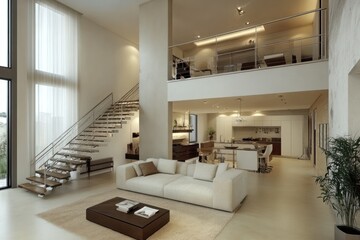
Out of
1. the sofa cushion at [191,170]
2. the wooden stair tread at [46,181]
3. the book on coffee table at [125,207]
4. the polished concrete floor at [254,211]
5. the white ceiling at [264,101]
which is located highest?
the white ceiling at [264,101]

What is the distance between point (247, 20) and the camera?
27.9 ft

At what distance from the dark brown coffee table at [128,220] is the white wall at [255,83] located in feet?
11.5

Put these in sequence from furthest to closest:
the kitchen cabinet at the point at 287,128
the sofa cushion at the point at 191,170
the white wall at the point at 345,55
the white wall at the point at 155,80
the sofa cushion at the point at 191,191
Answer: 1. the kitchen cabinet at the point at 287,128
2. the white wall at the point at 155,80
3. the sofa cushion at the point at 191,170
4. the sofa cushion at the point at 191,191
5. the white wall at the point at 345,55

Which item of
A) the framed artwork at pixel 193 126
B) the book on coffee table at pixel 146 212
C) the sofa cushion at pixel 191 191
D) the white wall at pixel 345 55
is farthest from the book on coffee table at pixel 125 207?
the framed artwork at pixel 193 126

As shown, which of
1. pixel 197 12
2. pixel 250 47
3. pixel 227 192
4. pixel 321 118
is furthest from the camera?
pixel 250 47

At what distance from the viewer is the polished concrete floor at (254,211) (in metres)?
3.35

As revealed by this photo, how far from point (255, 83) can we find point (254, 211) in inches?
117

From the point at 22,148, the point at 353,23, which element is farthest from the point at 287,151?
the point at 22,148

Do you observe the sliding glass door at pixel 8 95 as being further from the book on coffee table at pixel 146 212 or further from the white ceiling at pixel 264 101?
the white ceiling at pixel 264 101

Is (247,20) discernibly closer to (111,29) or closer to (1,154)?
(111,29)

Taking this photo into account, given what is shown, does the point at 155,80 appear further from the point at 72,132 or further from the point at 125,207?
the point at 125,207

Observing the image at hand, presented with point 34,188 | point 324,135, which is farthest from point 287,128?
point 34,188

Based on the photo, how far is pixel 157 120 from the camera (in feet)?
22.8

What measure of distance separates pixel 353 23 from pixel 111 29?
8.34 metres
